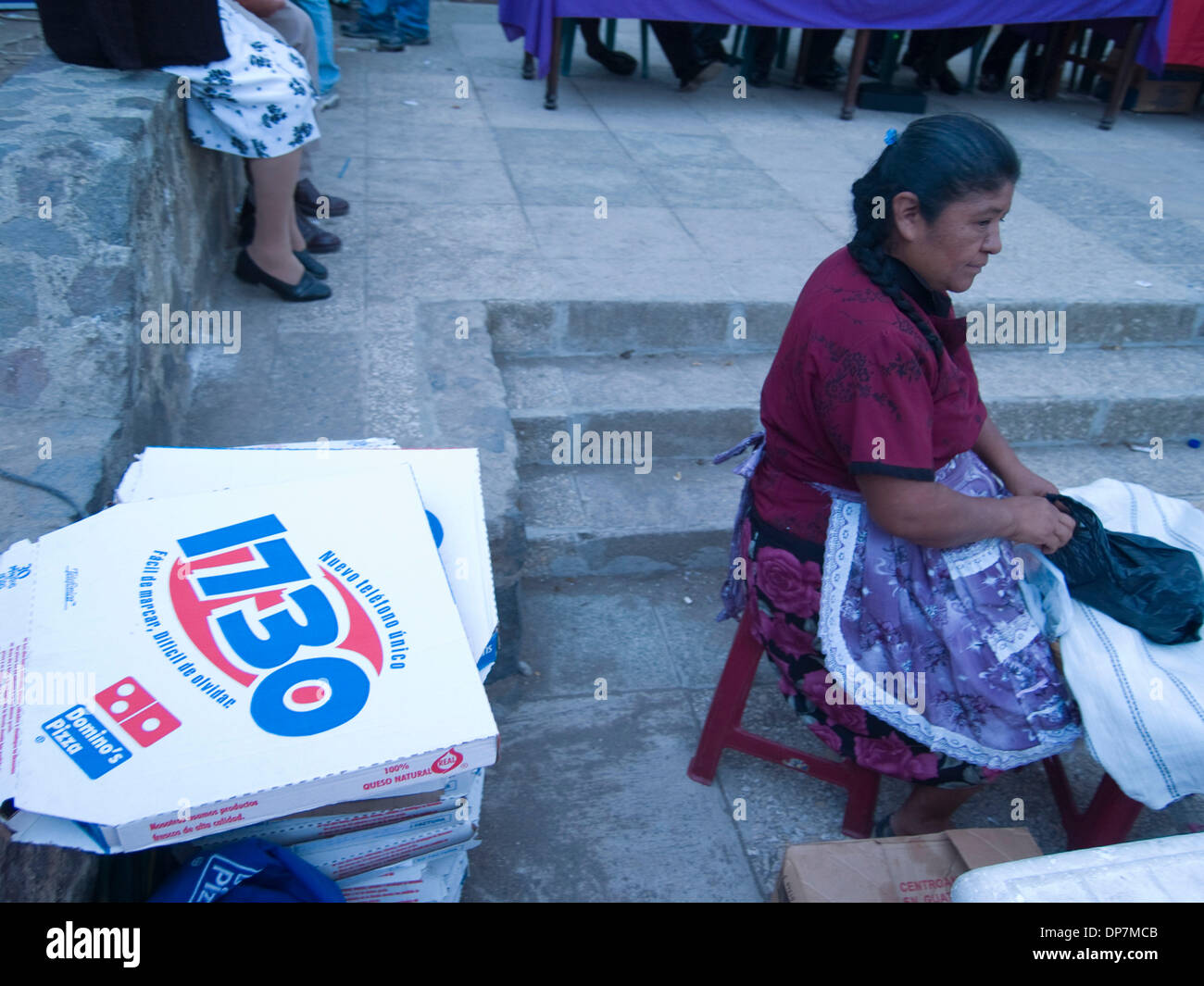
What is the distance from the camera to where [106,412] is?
1.96 metres

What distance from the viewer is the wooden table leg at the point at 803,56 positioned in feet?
21.3

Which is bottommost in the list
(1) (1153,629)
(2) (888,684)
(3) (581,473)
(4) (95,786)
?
(3) (581,473)

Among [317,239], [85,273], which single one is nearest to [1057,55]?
[317,239]

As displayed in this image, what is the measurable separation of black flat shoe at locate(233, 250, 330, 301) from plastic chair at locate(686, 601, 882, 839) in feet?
6.35

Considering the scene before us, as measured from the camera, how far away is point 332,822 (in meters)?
1.46

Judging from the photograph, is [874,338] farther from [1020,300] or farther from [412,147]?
[412,147]

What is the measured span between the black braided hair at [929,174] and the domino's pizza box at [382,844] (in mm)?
1213

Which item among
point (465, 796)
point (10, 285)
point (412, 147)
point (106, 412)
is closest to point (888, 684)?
point (465, 796)

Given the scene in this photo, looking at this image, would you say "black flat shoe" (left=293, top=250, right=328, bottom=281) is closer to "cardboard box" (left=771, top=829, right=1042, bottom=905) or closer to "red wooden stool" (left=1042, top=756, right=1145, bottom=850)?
"cardboard box" (left=771, top=829, right=1042, bottom=905)

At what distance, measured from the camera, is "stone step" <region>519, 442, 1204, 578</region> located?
281 cm

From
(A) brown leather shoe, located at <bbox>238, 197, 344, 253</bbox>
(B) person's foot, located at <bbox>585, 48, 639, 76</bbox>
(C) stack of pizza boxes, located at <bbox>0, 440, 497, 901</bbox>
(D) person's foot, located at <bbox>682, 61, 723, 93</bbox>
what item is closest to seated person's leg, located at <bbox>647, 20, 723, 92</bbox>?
(D) person's foot, located at <bbox>682, 61, 723, 93</bbox>

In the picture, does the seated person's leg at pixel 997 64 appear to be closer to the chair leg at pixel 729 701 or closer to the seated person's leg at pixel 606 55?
the seated person's leg at pixel 606 55

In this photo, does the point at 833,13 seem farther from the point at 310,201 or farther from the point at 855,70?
the point at 310,201
